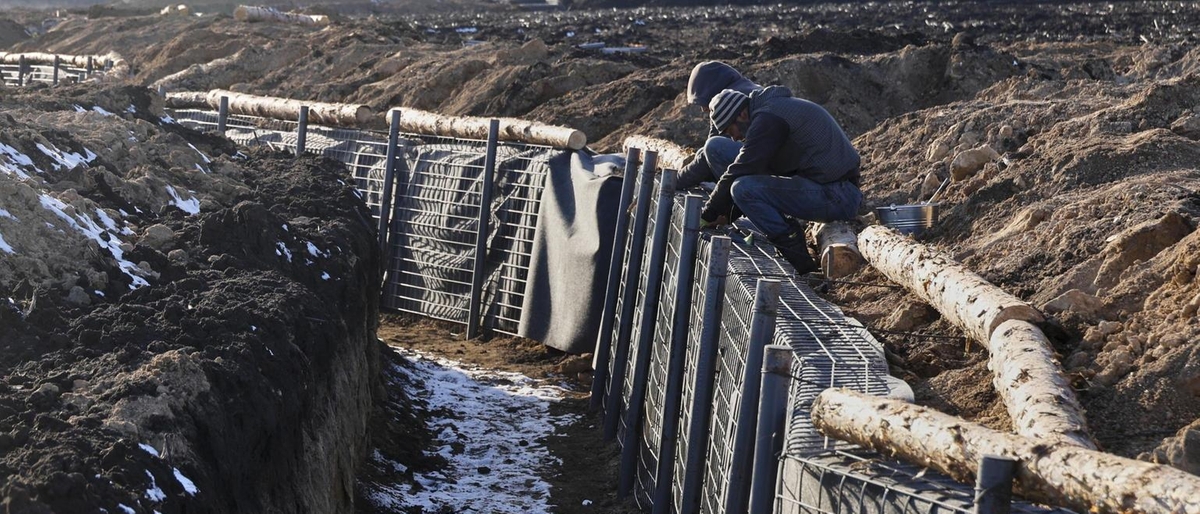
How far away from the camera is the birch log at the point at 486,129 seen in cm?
1170

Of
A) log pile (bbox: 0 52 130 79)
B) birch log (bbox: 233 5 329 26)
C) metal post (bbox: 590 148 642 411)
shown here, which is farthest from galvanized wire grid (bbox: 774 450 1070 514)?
birch log (bbox: 233 5 329 26)

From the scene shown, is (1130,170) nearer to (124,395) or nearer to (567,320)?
(567,320)

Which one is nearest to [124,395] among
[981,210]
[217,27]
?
[981,210]

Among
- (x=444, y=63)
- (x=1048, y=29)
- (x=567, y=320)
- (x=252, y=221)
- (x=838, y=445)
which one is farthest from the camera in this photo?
(x=1048, y=29)

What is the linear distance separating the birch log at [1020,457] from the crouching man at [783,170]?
3.73m

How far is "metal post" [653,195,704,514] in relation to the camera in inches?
278

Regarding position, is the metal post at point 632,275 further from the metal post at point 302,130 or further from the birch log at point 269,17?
the birch log at point 269,17

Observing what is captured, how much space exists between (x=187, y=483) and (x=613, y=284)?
5.45 metres

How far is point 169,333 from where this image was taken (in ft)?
18.8

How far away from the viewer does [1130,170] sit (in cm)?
791

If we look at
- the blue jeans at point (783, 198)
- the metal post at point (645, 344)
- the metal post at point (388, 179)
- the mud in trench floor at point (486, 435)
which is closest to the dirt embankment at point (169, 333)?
the mud in trench floor at point (486, 435)

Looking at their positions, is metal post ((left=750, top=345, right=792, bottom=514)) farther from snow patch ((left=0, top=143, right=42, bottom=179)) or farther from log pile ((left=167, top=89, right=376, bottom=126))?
log pile ((left=167, top=89, right=376, bottom=126))

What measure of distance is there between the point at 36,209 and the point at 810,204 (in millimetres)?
4325

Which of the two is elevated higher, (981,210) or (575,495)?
(981,210)
